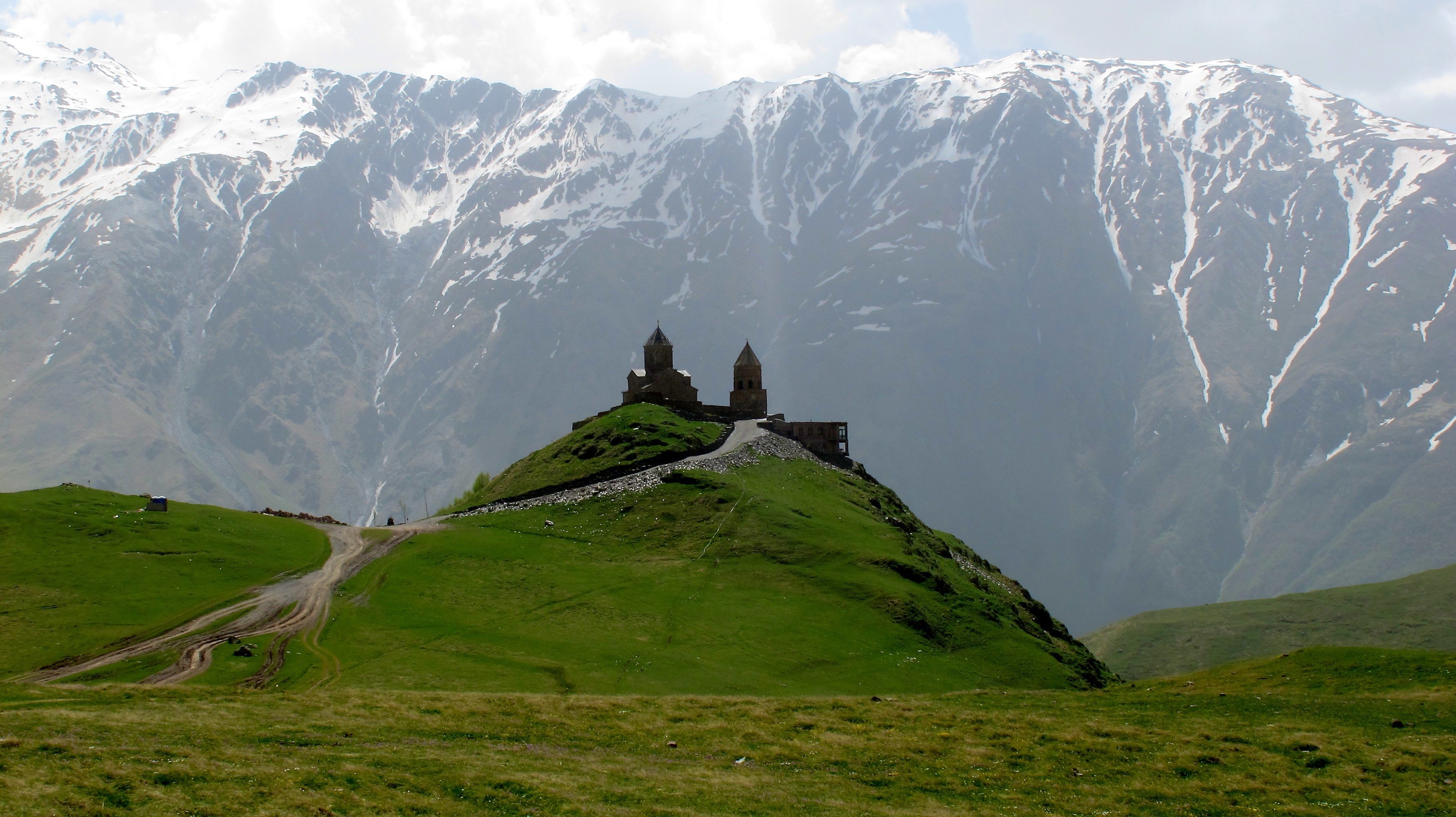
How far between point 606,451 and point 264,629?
49205mm

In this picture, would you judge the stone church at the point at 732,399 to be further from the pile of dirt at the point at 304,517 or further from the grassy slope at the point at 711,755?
the grassy slope at the point at 711,755

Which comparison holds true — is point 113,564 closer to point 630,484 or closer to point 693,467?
point 630,484

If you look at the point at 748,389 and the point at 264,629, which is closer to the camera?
the point at 264,629

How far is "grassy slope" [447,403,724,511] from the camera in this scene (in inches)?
4018

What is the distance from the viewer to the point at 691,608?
71.1 m

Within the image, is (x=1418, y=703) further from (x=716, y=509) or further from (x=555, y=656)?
(x=716, y=509)

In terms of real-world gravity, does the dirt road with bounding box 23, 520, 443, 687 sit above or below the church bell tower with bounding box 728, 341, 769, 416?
below

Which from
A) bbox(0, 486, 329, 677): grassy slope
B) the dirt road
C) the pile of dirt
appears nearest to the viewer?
the dirt road

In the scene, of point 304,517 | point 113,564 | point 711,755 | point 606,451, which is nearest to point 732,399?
point 606,451

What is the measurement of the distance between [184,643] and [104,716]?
2072 centimetres

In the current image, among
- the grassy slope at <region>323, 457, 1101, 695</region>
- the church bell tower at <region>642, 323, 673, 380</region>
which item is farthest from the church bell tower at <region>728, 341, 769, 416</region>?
the grassy slope at <region>323, 457, 1101, 695</region>

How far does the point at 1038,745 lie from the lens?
132 feet

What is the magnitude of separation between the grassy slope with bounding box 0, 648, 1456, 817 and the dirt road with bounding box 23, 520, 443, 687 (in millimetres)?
9099

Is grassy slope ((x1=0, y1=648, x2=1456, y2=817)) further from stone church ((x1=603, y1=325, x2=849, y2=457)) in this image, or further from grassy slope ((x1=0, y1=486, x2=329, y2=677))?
stone church ((x1=603, y1=325, x2=849, y2=457))
